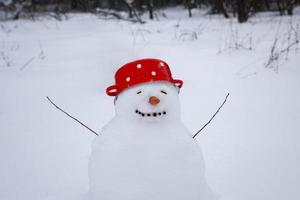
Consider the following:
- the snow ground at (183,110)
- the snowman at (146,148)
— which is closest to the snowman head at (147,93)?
the snowman at (146,148)

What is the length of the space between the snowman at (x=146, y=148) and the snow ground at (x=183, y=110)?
1.65ft

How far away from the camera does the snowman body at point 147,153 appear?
1.14 meters

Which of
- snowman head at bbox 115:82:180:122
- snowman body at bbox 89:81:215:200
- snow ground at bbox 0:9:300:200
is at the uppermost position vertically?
snowman head at bbox 115:82:180:122

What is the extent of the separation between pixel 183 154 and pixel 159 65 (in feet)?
1.27

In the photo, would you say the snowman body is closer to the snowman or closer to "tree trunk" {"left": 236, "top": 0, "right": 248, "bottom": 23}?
the snowman

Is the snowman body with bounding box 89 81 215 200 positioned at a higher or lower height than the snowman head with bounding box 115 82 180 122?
lower

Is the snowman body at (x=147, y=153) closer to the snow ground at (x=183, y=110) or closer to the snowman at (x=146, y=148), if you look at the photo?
the snowman at (x=146, y=148)

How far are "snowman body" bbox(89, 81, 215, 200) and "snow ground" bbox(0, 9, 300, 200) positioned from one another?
0.50m

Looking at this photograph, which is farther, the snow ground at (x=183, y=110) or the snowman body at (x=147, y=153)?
the snow ground at (x=183, y=110)

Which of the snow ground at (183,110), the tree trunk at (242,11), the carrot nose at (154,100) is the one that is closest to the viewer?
the carrot nose at (154,100)

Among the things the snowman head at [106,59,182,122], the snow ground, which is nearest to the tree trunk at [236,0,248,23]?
the snow ground

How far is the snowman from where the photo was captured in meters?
1.14

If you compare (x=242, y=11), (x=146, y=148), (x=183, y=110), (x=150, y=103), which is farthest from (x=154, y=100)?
(x=242, y=11)

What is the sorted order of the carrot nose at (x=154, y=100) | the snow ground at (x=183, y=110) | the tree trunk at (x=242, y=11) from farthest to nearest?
the tree trunk at (x=242, y=11) → the snow ground at (x=183, y=110) → the carrot nose at (x=154, y=100)
